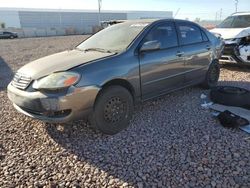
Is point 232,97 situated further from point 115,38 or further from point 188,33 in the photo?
point 115,38

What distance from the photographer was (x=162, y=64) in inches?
178

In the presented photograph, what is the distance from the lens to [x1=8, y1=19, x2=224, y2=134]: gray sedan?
3.43 metres

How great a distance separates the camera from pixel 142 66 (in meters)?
4.17

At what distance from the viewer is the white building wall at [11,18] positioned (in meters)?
66.2

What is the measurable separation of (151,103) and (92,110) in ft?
5.96

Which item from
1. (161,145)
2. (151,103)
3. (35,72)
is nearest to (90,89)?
(35,72)

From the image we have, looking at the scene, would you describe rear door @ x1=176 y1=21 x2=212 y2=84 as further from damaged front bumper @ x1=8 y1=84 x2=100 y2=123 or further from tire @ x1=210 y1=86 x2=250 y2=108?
damaged front bumper @ x1=8 y1=84 x2=100 y2=123

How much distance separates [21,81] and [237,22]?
7.72 meters

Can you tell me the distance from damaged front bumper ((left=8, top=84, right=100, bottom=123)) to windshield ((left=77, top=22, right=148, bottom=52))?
Result: 1.04 m

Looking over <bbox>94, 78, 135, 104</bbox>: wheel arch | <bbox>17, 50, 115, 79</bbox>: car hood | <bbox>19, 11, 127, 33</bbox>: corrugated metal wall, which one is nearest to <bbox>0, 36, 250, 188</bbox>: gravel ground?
<bbox>94, 78, 135, 104</bbox>: wheel arch

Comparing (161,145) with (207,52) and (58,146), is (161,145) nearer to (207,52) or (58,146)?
(58,146)

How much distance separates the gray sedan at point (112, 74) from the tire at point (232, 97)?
654 millimetres

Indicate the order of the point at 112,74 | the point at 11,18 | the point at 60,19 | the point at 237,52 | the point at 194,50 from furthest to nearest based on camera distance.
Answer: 1. the point at 60,19
2. the point at 11,18
3. the point at 237,52
4. the point at 194,50
5. the point at 112,74

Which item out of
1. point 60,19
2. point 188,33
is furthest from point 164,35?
point 60,19
